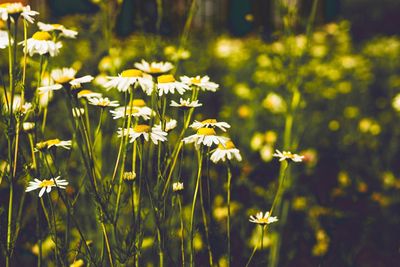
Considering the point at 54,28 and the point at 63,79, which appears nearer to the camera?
the point at 63,79

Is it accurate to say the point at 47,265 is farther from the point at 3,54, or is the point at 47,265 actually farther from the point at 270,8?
the point at 270,8

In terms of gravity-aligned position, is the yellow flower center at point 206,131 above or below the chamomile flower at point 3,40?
below

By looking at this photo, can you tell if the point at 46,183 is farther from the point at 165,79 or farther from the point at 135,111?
the point at 165,79

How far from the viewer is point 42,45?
1298 mm

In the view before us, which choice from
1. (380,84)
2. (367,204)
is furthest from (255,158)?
(380,84)

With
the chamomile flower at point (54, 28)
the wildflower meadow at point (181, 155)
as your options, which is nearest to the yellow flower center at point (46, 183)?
the wildflower meadow at point (181, 155)

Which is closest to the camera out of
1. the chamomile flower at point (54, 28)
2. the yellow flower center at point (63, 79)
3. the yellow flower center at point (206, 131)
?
the yellow flower center at point (63, 79)

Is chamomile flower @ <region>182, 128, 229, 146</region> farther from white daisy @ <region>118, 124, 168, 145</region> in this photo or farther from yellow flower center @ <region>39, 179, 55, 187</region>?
yellow flower center @ <region>39, 179, 55, 187</region>

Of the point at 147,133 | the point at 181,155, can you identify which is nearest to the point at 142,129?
the point at 147,133

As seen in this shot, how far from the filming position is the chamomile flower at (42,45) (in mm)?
1283

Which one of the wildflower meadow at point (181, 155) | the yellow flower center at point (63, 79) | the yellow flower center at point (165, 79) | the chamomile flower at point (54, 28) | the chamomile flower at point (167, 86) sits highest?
the chamomile flower at point (54, 28)

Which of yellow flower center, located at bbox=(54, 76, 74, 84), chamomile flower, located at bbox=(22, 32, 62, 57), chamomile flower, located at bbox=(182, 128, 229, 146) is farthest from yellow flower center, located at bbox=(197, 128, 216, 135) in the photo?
chamomile flower, located at bbox=(22, 32, 62, 57)

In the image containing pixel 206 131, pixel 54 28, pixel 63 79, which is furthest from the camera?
pixel 54 28

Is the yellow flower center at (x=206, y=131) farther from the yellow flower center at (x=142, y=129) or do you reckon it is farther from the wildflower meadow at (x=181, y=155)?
the yellow flower center at (x=142, y=129)
